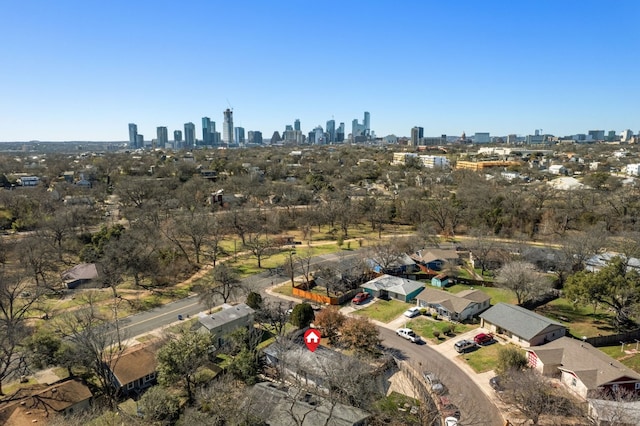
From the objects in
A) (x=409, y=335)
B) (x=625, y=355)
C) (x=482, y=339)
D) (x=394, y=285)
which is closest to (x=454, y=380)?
(x=409, y=335)

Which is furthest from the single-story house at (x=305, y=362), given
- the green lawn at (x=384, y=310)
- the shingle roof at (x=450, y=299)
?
the shingle roof at (x=450, y=299)

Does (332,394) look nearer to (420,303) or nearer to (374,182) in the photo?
(420,303)

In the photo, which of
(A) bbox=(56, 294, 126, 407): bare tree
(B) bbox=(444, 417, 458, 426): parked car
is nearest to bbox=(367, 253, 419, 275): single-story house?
(B) bbox=(444, 417, 458, 426): parked car

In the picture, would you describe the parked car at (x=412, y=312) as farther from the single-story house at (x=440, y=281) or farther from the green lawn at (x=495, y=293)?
the single-story house at (x=440, y=281)

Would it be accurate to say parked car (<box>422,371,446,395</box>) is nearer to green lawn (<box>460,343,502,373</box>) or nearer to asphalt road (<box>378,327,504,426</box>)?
asphalt road (<box>378,327,504,426</box>)

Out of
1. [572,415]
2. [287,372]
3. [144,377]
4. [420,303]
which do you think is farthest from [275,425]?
[420,303]

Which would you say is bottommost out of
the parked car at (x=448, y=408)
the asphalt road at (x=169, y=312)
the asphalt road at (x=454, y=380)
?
the asphalt road at (x=454, y=380)
